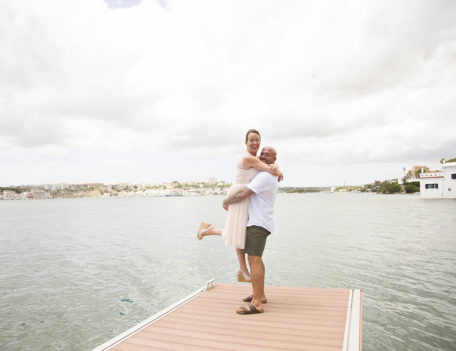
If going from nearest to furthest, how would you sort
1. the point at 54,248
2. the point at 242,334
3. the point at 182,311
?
the point at 242,334
the point at 182,311
the point at 54,248

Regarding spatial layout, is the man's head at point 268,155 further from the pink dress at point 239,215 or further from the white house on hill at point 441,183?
the white house on hill at point 441,183

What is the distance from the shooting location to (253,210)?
13.2ft

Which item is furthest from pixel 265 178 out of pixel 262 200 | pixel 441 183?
pixel 441 183

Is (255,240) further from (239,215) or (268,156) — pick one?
(268,156)

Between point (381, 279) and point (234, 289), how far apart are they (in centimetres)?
708

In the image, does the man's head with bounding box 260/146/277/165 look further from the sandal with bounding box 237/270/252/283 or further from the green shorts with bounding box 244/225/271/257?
the sandal with bounding box 237/270/252/283

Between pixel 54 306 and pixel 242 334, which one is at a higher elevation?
pixel 242 334

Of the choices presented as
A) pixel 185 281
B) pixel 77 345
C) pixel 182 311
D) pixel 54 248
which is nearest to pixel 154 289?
pixel 185 281

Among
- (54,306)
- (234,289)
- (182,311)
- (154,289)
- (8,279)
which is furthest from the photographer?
(8,279)

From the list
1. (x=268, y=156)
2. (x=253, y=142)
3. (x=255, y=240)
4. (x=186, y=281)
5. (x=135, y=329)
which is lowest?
(x=186, y=281)

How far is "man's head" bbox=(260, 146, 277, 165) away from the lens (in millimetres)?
4184

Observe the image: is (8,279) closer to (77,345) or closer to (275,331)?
(77,345)

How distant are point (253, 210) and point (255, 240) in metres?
0.41

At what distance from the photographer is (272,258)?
14.3 meters
